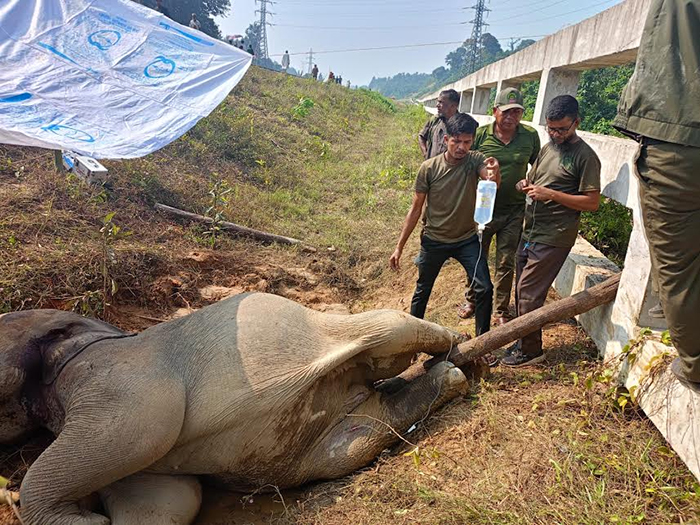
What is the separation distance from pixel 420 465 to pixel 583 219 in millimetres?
3827

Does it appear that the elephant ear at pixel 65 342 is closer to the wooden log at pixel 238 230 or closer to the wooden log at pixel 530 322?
the wooden log at pixel 530 322

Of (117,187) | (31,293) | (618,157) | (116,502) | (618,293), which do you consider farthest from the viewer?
(117,187)

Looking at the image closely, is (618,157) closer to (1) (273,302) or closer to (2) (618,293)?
(2) (618,293)

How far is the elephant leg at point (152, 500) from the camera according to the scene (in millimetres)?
2561

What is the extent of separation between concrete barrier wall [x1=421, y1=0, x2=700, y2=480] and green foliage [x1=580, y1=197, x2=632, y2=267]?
827mm

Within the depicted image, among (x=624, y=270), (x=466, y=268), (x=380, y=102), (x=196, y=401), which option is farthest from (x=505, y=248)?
(x=380, y=102)

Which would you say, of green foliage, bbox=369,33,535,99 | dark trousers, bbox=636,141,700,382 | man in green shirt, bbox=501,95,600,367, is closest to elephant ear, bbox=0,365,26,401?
man in green shirt, bbox=501,95,600,367

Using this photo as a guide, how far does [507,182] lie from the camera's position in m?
4.17

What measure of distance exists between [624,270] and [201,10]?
4116cm

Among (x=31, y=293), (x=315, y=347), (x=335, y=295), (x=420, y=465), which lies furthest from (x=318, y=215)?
(x=420, y=465)

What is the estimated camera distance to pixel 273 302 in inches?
123

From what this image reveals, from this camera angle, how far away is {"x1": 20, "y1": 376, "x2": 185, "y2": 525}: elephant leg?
240 cm

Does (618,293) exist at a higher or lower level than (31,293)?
higher

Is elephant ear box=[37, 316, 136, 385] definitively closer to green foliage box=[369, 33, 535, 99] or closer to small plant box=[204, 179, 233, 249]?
small plant box=[204, 179, 233, 249]
